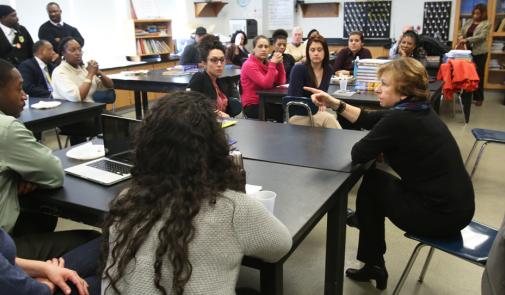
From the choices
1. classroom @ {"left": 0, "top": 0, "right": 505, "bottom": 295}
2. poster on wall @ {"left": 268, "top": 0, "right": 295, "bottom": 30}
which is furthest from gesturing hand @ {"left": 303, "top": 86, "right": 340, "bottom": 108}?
poster on wall @ {"left": 268, "top": 0, "right": 295, "bottom": 30}

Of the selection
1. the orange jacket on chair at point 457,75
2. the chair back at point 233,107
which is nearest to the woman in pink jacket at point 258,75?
the chair back at point 233,107

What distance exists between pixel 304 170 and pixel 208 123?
852 millimetres

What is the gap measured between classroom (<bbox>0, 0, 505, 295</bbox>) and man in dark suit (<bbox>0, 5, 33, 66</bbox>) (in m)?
0.02

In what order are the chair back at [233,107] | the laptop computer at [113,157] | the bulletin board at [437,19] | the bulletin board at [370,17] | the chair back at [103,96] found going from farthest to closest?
the bulletin board at [370,17] < the bulletin board at [437,19] < the chair back at [103,96] < the chair back at [233,107] < the laptop computer at [113,157]

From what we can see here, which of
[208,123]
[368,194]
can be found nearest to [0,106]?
[208,123]

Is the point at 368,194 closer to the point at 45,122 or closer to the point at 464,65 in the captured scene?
the point at 45,122

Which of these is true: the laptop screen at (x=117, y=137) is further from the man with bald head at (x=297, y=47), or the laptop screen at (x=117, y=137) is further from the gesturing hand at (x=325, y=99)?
the man with bald head at (x=297, y=47)

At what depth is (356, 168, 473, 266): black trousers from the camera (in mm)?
1834

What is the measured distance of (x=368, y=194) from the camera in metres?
2.11

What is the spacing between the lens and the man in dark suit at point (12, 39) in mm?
4721

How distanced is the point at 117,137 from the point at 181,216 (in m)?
1.09

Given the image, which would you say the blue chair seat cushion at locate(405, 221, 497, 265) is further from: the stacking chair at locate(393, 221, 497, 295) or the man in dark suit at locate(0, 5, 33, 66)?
the man in dark suit at locate(0, 5, 33, 66)

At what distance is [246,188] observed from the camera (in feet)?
5.30

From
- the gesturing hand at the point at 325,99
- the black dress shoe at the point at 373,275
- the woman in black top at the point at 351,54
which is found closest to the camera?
the black dress shoe at the point at 373,275
